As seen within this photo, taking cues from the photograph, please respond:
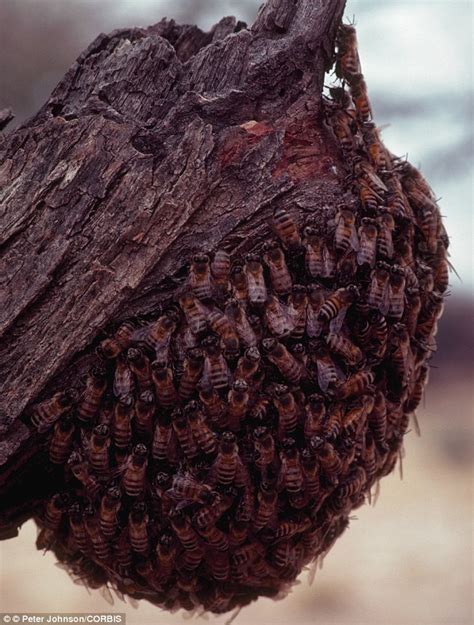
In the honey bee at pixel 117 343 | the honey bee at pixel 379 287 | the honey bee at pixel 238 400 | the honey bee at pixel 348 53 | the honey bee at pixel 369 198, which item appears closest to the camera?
the honey bee at pixel 238 400

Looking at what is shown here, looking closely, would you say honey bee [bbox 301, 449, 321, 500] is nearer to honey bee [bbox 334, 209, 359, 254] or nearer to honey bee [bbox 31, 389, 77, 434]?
honey bee [bbox 334, 209, 359, 254]

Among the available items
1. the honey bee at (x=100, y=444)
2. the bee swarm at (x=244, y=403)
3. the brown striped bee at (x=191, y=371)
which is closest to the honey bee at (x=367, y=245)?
the bee swarm at (x=244, y=403)

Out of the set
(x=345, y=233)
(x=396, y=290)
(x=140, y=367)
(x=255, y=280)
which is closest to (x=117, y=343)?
(x=140, y=367)

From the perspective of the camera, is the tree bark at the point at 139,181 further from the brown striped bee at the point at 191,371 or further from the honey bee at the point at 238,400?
the honey bee at the point at 238,400

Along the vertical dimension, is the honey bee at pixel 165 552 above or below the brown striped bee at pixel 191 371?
below

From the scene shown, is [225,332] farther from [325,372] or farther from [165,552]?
[165,552]

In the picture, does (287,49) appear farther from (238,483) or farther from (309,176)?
(238,483)
